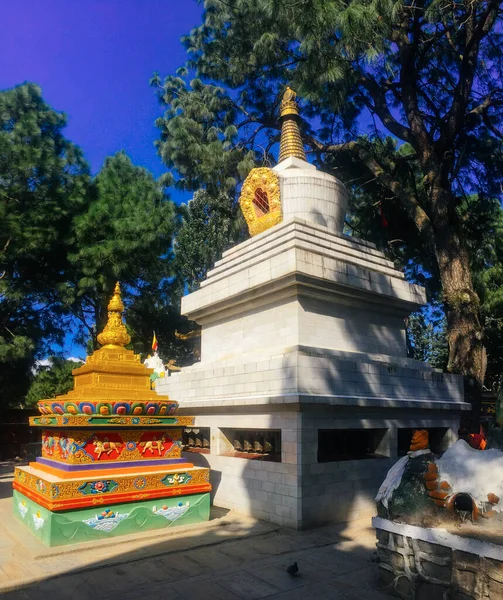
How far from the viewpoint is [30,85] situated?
20.8 meters

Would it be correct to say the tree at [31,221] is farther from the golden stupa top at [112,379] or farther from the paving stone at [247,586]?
the paving stone at [247,586]

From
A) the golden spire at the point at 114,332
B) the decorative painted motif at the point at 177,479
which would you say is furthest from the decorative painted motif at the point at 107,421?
the golden spire at the point at 114,332

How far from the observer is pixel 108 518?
7.52 metres

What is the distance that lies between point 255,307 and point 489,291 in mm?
15001

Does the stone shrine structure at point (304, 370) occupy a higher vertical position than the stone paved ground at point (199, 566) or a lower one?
higher

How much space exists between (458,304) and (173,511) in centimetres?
940

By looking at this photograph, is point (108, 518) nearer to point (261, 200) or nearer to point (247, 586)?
point (247, 586)

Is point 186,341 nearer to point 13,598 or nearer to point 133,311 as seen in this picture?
point 133,311

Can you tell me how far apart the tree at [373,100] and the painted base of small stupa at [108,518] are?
27.4 ft

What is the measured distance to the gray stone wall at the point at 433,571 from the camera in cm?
456

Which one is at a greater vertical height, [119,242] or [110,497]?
[119,242]

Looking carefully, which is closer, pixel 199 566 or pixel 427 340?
pixel 199 566

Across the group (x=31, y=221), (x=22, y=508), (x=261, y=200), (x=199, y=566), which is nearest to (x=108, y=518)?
(x=199, y=566)

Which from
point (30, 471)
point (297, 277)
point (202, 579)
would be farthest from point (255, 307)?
point (202, 579)
